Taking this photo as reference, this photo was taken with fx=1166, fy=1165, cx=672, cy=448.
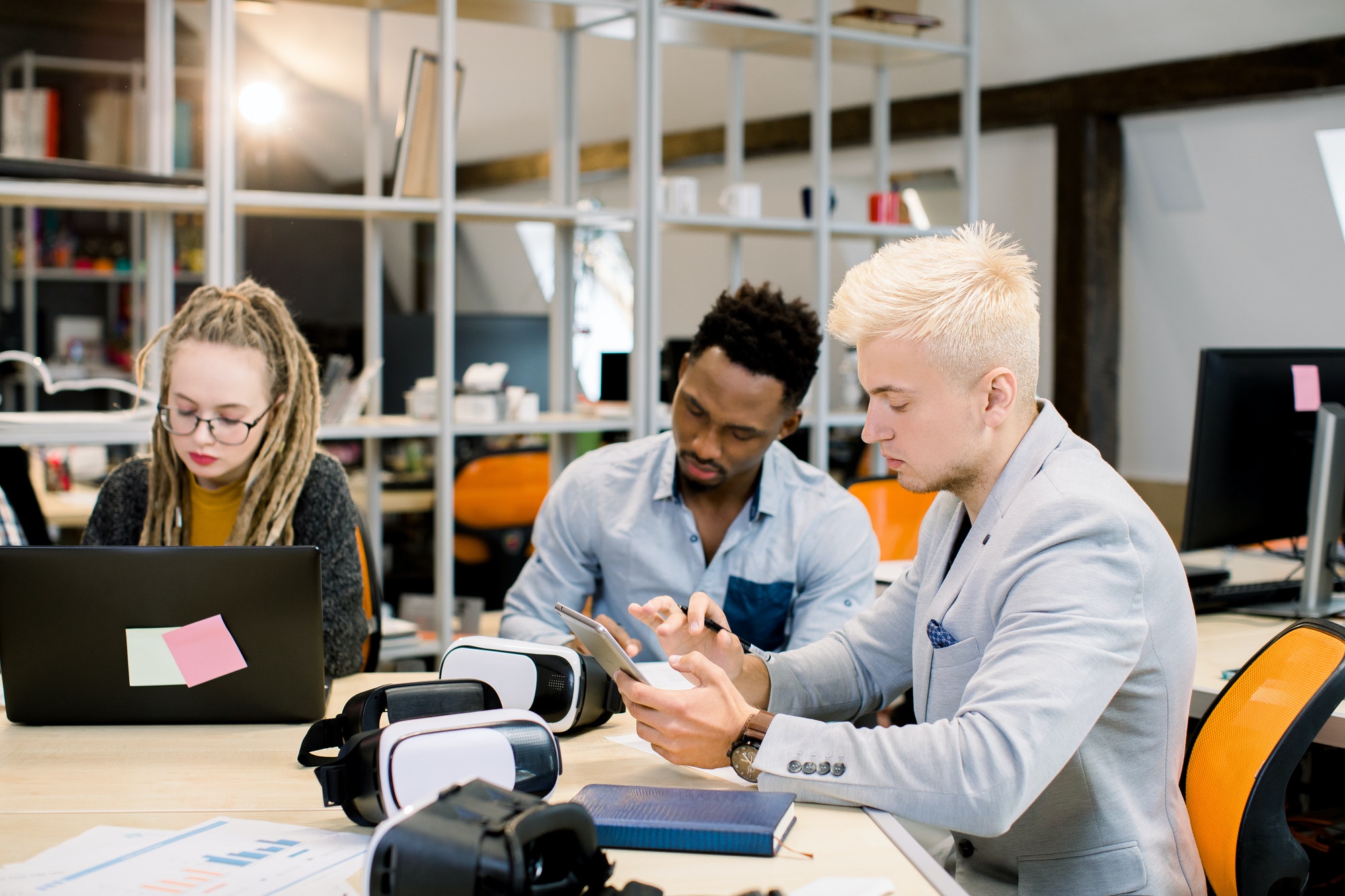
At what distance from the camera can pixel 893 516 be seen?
3.03 m

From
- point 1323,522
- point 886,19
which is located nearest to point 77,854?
point 1323,522

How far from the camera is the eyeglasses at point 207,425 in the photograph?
6.36ft

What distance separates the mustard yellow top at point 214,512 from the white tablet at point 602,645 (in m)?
0.87

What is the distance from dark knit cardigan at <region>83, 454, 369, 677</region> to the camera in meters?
1.91

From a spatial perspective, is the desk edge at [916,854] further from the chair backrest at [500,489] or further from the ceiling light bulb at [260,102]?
the ceiling light bulb at [260,102]

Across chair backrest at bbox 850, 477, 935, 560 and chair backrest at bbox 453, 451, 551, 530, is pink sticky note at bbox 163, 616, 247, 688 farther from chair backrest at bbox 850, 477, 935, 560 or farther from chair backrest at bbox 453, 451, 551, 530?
chair backrest at bbox 453, 451, 551, 530

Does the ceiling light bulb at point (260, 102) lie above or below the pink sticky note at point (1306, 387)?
above

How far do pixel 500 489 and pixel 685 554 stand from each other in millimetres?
2447

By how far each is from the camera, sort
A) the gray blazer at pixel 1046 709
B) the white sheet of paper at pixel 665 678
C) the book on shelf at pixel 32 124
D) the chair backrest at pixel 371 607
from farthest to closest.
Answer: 1. the book on shelf at pixel 32 124
2. the chair backrest at pixel 371 607
3. the white sheet of paper at pixel 665 678
4. the gray blazer at pixel 1046 709

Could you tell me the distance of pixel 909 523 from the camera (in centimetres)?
303

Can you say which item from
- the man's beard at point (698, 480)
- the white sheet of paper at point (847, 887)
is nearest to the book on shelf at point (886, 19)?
the man's beard at point (698, 480)

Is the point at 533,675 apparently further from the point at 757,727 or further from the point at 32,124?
the point at 32,124

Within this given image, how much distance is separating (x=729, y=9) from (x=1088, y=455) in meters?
2.67

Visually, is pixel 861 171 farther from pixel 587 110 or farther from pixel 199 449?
pixel 199 449
